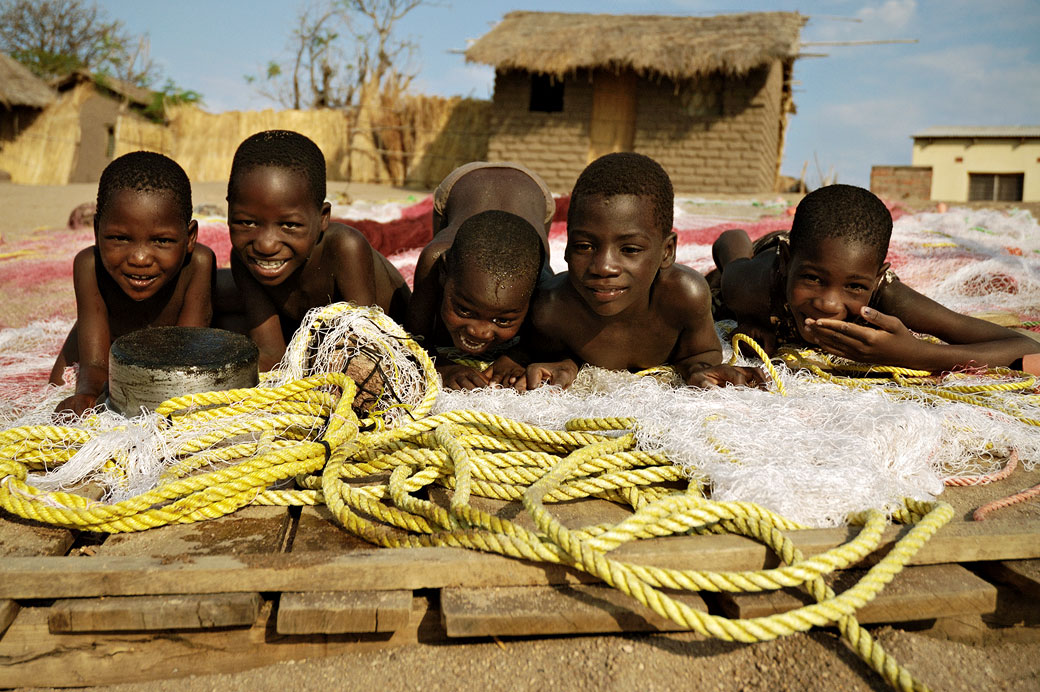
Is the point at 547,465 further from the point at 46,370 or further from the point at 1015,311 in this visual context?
the point at 1015,311

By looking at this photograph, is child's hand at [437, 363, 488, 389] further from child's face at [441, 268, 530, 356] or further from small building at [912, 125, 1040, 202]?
small building at [912, 125, 1040, 202]

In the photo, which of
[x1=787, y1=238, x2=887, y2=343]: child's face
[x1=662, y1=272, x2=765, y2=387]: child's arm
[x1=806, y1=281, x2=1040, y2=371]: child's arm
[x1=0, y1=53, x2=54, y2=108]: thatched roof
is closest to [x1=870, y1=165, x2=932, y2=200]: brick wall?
[x1=806, y1=281, x2=1040, y2=371]: child's arm

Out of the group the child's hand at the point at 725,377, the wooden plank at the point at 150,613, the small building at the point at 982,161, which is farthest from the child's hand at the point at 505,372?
the small building at the point at 982,161

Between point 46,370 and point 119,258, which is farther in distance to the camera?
point 46,370

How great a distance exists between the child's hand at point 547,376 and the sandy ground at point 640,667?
1467 mm

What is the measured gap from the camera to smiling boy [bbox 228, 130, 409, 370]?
3.06 metres

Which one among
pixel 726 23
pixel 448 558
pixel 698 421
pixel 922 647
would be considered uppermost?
pixel 726 23

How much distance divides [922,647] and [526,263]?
6.28 ft

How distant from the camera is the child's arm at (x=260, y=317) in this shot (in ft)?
11.0

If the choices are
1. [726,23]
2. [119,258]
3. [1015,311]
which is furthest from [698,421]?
[726,23]

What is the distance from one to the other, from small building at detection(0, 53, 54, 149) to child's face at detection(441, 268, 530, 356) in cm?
2219

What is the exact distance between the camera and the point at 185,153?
20156 mm

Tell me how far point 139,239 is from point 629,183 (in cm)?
195

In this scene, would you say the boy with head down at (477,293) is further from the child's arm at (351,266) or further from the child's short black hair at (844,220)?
the child's short black hair at (844,220)
